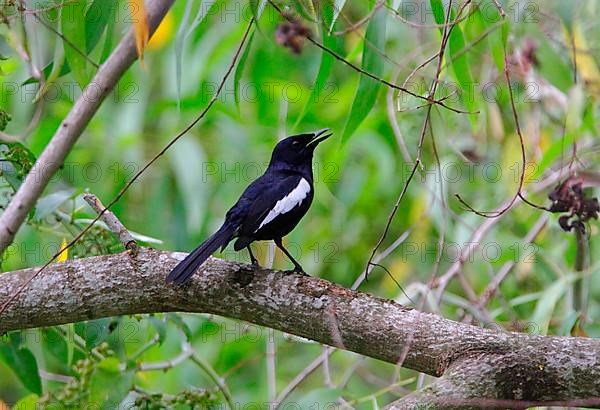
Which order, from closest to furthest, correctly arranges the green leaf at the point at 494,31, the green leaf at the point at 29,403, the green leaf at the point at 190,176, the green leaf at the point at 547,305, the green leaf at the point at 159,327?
the green leaf at the point at 159,327, the green leaf at the point at 494,31, the green leaf at the point at 29,403, the green leaf at the point at 547,305, the green leaf at the point at 190,176

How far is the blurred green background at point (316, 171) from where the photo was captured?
3.30 metres

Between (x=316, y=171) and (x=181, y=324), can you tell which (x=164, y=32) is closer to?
(x=316, y=171)

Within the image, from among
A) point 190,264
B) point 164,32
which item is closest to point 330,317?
point 190,264

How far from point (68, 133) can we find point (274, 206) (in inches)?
30.2

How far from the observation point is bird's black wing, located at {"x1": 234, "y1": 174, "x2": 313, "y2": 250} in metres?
3.29

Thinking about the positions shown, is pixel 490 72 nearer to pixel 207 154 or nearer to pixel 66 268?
pixel 207 154

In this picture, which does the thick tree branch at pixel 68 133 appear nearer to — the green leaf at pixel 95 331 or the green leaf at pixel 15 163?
the green leaf at pixel 15 163

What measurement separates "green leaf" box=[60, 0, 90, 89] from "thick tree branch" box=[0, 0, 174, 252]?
3.8 inches

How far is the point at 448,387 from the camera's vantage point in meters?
2.26

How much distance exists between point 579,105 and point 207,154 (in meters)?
1.94

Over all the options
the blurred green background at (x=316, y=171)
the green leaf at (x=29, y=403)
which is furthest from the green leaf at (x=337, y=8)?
the green leaf at (x=29, y=403)

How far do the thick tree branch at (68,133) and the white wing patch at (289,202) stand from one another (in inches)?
27.5

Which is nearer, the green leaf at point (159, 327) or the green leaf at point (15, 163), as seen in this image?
the green leaf at point (15, 163)

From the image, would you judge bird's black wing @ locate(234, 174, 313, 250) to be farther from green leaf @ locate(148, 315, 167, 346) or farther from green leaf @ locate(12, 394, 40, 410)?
green leaf @ locate(12, 394, 40, 410)
